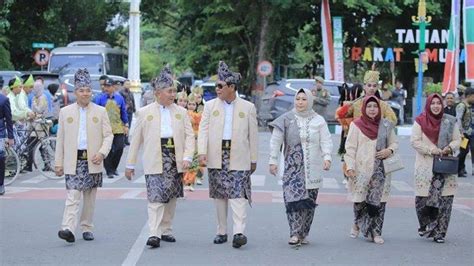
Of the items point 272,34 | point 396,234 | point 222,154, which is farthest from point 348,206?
point 272,34

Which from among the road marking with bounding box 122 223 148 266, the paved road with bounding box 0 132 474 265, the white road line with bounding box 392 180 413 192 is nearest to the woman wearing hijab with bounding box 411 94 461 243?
the paved road with bounding box 0 132 474 265

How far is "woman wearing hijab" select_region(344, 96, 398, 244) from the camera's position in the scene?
973 cm

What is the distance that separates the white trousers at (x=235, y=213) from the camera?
30.7ft

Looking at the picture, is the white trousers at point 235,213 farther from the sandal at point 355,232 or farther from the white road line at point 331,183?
the white road line at point 331,183

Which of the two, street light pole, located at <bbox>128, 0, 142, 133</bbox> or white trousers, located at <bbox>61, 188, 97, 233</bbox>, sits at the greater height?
street light pole, located at <bbox>128, 0, 142, 133</bbox>

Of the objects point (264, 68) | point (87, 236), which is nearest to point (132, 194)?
point (87, 236)

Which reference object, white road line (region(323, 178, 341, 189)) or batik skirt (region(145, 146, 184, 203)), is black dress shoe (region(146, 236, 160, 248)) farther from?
white road line (region(323, 178, 341, 189))

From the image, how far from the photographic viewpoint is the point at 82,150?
9.72 meters

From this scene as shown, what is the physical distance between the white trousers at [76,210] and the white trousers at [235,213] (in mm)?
1377

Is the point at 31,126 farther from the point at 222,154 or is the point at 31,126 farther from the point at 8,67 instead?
the point at 8,67

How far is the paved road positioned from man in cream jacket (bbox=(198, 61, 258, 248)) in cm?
45

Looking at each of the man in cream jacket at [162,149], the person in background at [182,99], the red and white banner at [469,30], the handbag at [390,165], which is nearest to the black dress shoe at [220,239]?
the man in cream jacket at [162,149]

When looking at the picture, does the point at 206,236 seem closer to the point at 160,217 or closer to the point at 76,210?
the point at 160,217

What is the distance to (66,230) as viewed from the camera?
372 inches
